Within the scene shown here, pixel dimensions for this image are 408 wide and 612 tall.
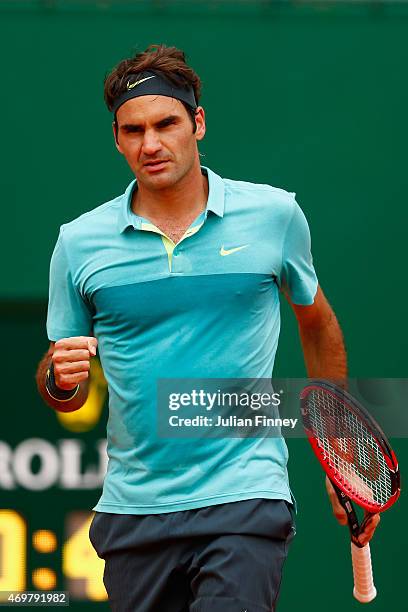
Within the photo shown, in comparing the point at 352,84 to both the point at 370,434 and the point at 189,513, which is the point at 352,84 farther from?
the point at 189,513

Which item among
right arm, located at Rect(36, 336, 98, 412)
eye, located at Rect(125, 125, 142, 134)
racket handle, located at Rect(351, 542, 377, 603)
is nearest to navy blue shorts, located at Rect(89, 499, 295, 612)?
racket handle, located at Rect(351, 542, 377, 603)

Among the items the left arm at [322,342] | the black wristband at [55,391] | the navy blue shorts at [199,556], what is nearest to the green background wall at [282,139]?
the left arm at [322,342]

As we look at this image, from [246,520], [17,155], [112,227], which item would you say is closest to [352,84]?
[17,155]

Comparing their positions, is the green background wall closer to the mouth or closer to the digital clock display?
the digital clock display

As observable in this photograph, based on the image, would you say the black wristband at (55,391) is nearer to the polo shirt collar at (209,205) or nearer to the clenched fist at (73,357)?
the clenched fist at (73,357)

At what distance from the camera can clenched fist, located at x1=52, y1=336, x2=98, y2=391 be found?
117 inches

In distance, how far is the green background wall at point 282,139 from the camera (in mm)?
4363

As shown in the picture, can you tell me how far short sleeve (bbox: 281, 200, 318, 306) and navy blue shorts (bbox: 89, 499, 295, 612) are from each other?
20.2 inches

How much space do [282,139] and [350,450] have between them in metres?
1.41

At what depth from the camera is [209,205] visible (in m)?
3.21

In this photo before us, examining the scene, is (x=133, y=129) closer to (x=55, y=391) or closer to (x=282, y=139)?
(x=55, y=391)

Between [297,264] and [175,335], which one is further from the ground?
[297,264]

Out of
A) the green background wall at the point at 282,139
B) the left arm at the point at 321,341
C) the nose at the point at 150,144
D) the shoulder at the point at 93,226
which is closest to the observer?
the nose at the point at 150,144


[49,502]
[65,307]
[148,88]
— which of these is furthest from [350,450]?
[49,502]
